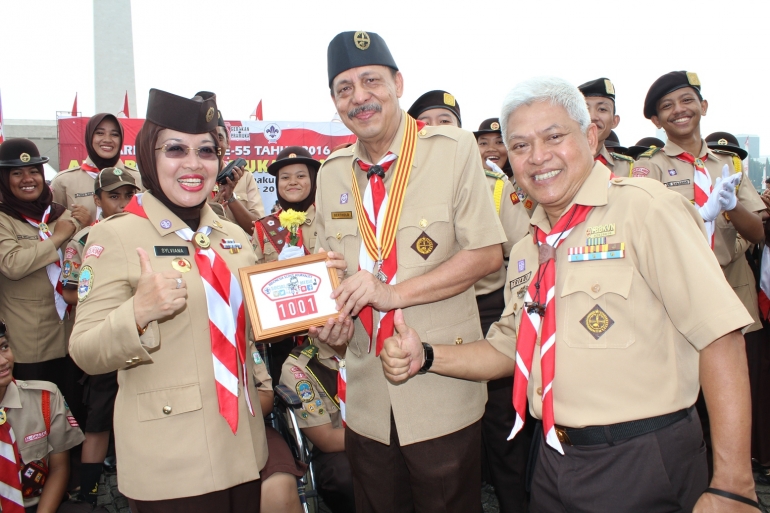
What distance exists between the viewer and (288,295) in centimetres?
263

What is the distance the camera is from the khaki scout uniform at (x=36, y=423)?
378cm

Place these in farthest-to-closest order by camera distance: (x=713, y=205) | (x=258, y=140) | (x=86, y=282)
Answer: (x=258, y=140)
(x=713, y=205)
(x=86, y=282)

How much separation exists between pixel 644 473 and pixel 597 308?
62cm

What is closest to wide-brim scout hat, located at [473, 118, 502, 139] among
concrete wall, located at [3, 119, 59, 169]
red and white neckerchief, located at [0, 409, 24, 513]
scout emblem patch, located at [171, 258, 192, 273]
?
scout emblem patch, located at [171, 258, 192, 273]

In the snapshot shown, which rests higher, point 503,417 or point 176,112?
point 176,112

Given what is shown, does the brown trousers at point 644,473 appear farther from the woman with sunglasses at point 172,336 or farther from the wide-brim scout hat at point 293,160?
the wide-brim scout hat at point 293,160

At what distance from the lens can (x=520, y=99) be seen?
2285 millimetres

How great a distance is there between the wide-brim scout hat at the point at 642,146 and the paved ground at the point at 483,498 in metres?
4.47

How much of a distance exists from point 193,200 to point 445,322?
1378 millimetres

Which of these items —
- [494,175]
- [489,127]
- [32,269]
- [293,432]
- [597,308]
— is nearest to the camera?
[597,308]

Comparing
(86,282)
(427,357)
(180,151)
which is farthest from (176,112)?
(427,357)

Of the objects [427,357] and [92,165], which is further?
[92,165]

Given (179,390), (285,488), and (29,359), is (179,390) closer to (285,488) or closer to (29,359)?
(285,488)

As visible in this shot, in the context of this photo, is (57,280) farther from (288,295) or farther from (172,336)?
(288,295)
